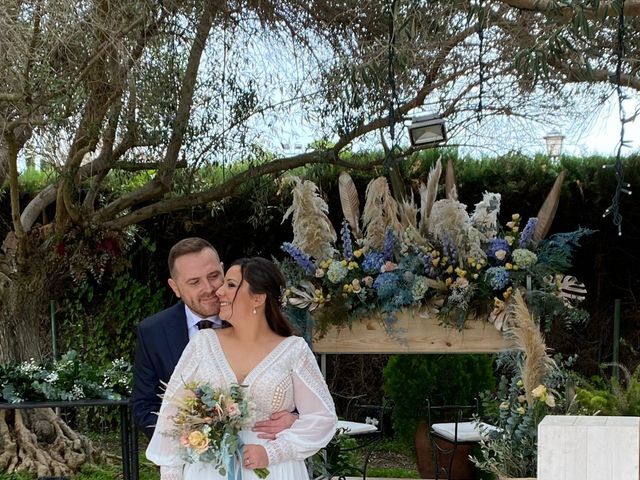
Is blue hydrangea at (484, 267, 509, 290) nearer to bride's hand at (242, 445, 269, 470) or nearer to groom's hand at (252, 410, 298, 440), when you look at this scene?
groom's hand at (252, 410, 298, 440)

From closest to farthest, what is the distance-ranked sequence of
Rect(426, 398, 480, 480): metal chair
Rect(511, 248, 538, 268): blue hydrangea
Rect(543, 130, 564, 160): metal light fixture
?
Rect(511, 248, 538, 268): blue hydrangea
Rect(426, 398, 480, 480): metal chair
Rect(543, 130, 564, 160): metal light fixture

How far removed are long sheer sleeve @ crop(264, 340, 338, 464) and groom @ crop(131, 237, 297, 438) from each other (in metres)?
0.54

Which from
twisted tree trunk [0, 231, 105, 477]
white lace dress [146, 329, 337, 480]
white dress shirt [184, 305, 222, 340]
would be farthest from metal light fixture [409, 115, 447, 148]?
twisted tree trunk [0, 231, 105, 477]

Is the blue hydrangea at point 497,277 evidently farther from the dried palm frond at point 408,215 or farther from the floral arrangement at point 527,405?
the dried palm frond at point 408,215

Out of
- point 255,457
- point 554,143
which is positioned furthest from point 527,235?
point 554,143

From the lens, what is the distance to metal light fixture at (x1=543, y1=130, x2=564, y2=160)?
6355mm

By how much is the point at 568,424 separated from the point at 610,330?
6.63m

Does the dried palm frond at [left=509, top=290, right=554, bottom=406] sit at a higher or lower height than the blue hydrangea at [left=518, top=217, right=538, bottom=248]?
lower

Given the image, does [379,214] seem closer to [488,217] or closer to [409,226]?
[409,226]

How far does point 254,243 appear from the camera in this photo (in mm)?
8602

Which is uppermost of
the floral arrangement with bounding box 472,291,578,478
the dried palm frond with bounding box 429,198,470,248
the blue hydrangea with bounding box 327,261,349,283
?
the dried palm frond with bounding box 429,198,470,248

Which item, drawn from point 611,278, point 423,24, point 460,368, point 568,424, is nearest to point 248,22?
point 423,24

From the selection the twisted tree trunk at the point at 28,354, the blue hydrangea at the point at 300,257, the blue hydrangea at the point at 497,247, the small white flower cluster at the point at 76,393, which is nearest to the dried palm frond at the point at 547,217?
the blue hydrangea at the point at 497,247

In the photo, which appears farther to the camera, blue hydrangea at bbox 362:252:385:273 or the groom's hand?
blue hydrangea at bbox 362:252:385:273
